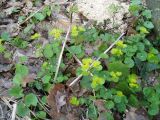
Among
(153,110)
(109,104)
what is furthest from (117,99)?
(153,110)

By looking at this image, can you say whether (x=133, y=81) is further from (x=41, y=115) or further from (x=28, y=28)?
(x=28, y=28)

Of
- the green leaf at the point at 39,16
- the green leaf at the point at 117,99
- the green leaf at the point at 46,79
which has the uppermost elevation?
the green leaf at the point at 39,16

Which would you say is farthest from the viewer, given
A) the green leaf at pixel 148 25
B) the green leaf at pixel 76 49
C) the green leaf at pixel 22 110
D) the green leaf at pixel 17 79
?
the green leaf at pixel 148 25

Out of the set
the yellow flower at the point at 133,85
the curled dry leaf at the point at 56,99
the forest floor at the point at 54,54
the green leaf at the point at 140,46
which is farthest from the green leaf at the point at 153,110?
the curled dry leaf at the point at 56,99

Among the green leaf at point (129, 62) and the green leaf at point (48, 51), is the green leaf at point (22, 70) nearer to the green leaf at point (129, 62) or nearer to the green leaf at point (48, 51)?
the green leaf at point (48, 51)

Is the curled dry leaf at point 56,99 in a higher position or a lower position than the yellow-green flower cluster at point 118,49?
lower
